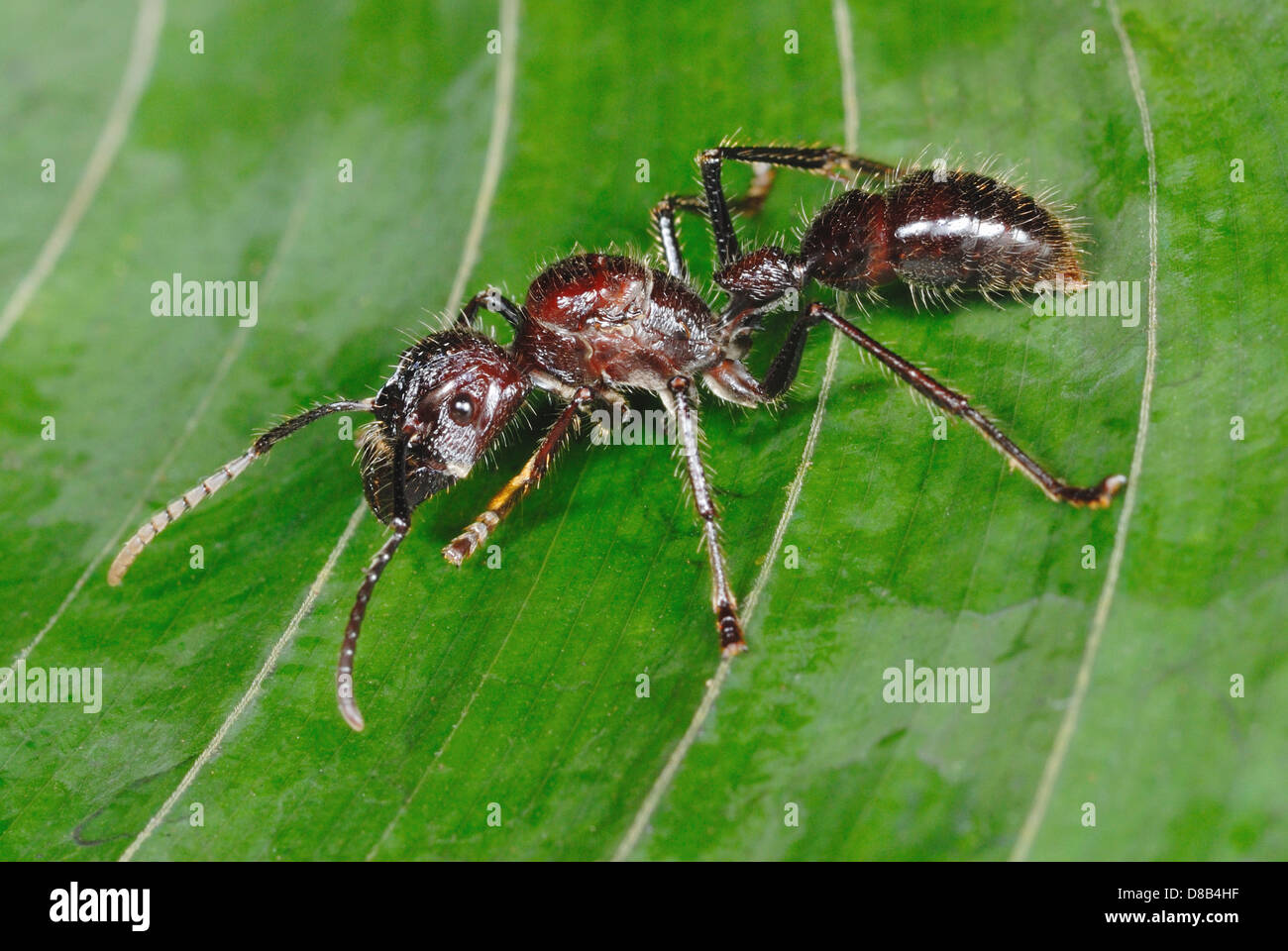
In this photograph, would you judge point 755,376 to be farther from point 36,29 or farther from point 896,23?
point 36,29

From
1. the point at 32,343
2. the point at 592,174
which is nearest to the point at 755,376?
the point at 592,174

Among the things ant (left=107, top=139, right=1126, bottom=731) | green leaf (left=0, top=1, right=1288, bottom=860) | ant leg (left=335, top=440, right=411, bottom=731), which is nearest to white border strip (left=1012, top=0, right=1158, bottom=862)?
green leaf (left=0, top=1, right=1288, bottom=860)

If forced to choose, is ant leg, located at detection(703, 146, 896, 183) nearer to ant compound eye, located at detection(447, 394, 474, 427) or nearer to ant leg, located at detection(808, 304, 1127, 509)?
ant leg, located at detection(808, 304, 1127, 509)

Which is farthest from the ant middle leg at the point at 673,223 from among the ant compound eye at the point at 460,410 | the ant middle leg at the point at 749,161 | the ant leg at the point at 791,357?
the ant compound eye at the point at 460,410

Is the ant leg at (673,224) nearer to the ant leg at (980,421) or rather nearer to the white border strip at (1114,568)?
the ant leg at (980,421)

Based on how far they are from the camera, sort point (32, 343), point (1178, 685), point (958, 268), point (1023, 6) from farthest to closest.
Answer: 1. point (32, 343)
2. point (1023, 6)
3. point (958, 268)
4. point (1178, 685)

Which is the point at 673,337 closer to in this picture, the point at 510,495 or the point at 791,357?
the point at 791,357

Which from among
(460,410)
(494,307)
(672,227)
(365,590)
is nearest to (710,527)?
(460,410)
